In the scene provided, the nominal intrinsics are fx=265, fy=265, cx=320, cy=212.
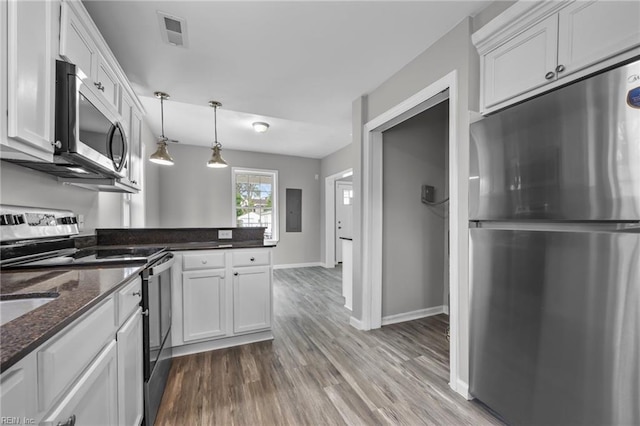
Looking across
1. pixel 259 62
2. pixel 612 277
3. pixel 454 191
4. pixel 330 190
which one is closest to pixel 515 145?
pixel 454 191

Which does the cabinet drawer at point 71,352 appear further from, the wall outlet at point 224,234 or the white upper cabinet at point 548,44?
the white upper cabinet at point 548,44

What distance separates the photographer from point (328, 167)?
6.16 metres

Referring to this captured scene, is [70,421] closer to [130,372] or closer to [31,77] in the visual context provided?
[130,372]

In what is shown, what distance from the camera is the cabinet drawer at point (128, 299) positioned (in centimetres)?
111

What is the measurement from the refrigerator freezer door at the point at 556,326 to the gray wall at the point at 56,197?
2.61 meters

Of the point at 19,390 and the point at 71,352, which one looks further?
the point at 71,352

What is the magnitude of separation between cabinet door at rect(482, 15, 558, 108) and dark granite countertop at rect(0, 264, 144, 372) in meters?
2.13

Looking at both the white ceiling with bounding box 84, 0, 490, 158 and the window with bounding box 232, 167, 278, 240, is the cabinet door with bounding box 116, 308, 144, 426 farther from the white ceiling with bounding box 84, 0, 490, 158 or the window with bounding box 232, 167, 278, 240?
the window with bounding box 232, 167, 278, 240

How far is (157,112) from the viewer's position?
11.9 feet

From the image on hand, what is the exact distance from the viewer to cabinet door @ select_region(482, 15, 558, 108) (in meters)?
1.34

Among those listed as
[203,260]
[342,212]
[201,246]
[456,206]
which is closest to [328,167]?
[342,212]

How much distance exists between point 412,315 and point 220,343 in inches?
81.7

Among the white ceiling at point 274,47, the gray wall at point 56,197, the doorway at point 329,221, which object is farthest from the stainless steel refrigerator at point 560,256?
the doorway at point 329,221

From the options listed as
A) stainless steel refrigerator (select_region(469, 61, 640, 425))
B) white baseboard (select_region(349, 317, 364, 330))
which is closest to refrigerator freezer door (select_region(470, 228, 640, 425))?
stainless steel refrigerator (select_region(469, 61, 640, 425))
